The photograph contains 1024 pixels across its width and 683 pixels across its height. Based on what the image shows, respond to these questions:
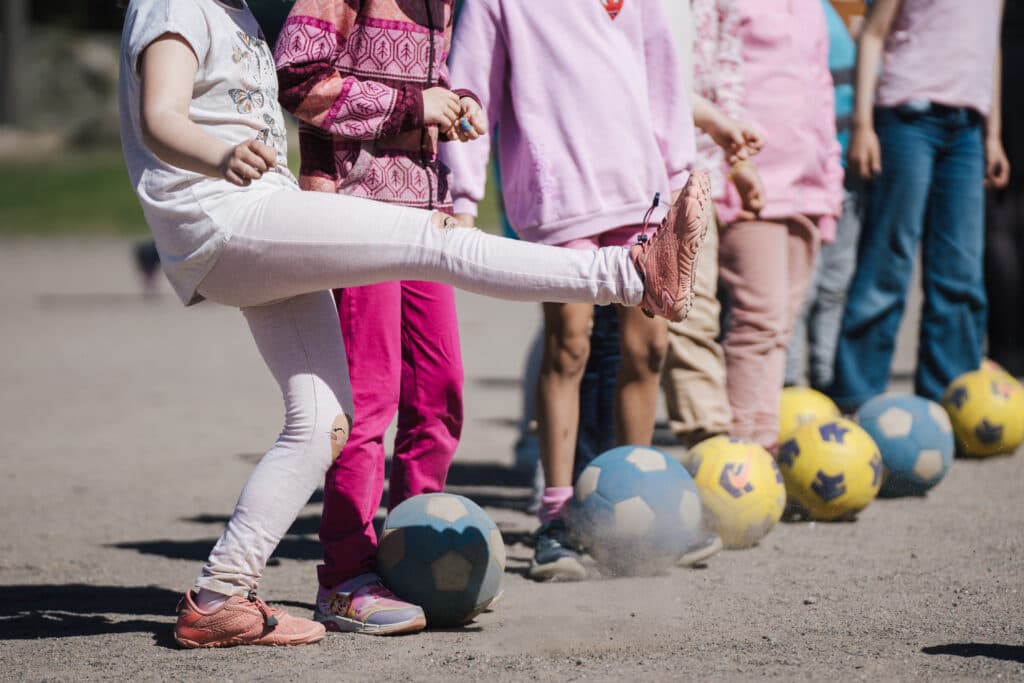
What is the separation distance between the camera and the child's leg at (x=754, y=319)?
18.5ft

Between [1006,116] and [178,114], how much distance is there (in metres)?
6.27

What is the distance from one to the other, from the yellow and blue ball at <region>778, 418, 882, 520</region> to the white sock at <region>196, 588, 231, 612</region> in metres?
2.43

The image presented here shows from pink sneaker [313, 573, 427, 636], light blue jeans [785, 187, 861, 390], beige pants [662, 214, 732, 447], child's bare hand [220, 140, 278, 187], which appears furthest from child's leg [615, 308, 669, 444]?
light blue jeans [785, 187, 861, 390]

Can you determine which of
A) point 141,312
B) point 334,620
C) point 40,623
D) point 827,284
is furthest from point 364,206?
point 141,312

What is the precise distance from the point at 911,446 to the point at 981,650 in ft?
7.65

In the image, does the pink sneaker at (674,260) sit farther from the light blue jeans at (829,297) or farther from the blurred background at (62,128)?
the blurred background at (62,128)

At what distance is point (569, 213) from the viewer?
4.48 metres

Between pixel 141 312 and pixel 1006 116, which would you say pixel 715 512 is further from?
pixel 141 312

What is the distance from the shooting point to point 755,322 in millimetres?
5633

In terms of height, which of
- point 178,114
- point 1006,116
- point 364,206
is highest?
point 178,114

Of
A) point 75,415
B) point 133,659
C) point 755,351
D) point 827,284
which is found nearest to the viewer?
point 133,659

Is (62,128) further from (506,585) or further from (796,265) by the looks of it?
(506,585)

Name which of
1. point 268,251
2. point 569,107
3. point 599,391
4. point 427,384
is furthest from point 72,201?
point 268,251

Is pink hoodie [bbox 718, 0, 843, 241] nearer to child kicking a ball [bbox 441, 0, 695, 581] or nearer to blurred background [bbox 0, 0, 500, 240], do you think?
child kicking a ball [bbox 441, 0, 695, 581]
